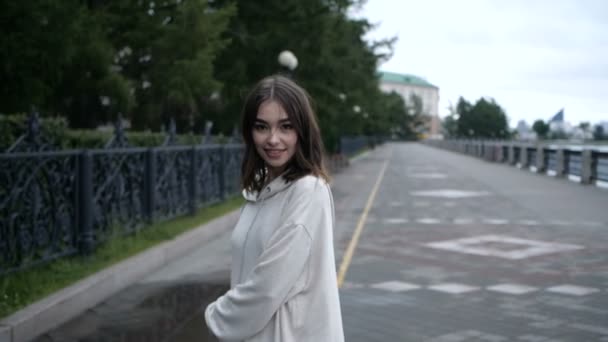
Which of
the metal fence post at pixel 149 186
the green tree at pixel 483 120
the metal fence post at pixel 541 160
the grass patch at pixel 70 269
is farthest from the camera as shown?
the green tree at pixel 483 120

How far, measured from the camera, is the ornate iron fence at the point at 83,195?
21.5 feet

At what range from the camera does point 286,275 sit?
6.54 ft

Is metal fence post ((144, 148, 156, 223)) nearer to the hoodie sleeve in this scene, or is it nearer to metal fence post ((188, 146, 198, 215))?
metal fence post ((188, 146, 198, 215))

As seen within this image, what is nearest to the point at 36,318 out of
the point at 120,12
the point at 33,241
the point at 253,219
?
the point at 33,241

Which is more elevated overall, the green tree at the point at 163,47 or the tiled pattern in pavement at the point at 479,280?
the green tree at the point at 163,47

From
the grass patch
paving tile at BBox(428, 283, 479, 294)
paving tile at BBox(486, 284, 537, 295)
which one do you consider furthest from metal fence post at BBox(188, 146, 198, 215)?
paving tile at BBox(486, 284, 537, 295)

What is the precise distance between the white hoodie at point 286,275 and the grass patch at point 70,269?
12.7 feet

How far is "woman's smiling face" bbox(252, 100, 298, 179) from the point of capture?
7.06ft

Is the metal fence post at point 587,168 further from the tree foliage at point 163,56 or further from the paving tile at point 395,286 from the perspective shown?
the paving tile at point 395,286

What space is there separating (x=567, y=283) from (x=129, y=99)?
13.0 meters

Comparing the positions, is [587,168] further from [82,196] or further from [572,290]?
[82,196]

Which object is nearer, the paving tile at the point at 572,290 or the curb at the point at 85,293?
the curb at the point at 85,293

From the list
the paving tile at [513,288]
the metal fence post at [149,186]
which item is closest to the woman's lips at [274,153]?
the paving tile at [513,288]

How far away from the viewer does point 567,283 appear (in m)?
7.25
